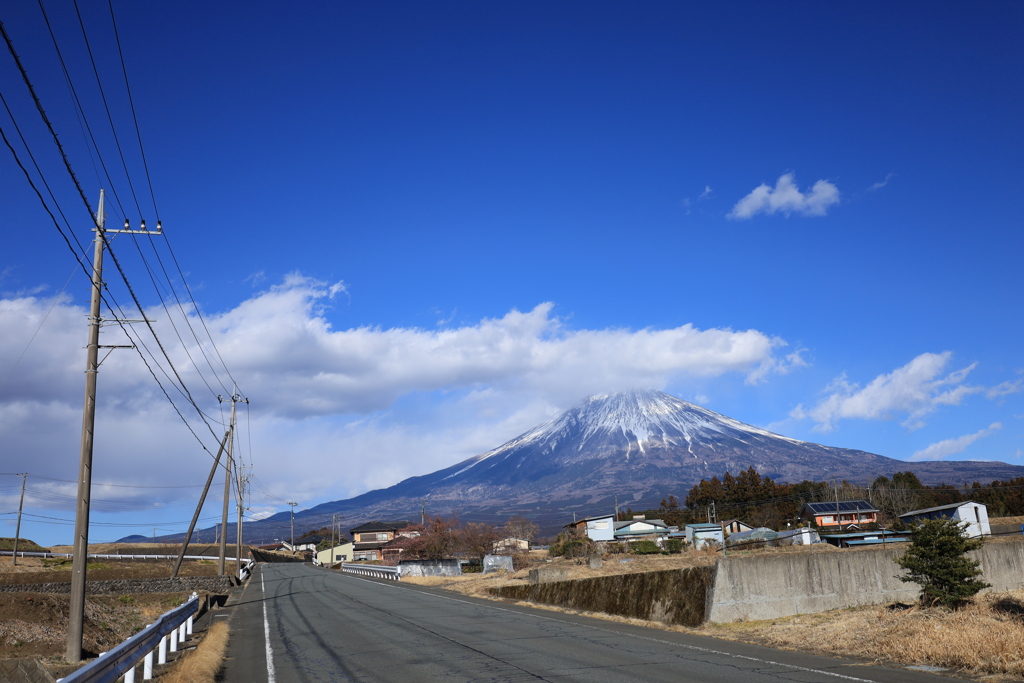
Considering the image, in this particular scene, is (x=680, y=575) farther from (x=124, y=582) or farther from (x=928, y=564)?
(x=124, y=582)

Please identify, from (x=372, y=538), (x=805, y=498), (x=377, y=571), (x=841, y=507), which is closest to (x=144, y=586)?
(x=377, y=571)

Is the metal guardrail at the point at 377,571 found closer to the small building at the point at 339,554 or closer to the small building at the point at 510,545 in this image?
the small building at the point at 510,545

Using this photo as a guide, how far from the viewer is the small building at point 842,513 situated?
271 feet

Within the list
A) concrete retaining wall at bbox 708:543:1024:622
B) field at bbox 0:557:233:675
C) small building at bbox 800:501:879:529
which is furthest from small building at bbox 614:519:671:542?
concrete retaining wall at bbox 708:543:1024:622

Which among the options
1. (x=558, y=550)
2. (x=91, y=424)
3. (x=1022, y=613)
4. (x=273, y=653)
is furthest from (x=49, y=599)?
(x=558, y=550)

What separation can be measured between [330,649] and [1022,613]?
1343 centimetres

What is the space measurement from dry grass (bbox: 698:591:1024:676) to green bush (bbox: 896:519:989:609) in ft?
1.12

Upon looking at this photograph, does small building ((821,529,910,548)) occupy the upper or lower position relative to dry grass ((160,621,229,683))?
lower

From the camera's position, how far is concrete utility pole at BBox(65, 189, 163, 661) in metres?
14.4

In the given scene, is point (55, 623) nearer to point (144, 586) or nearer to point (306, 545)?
point (144, 586)

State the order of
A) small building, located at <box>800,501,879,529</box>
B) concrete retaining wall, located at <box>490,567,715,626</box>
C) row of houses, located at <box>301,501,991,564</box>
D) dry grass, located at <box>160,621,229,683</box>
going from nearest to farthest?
1. dry grass, located at <box>160,621,229,683</box>
2. concrete retaining wall, located at <box>490,567,715,626</box>
3. row of houses, located at <box>301,501,991,564</box>
4. small building, located at <box>800,501,879,529</box>

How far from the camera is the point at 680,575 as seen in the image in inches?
730

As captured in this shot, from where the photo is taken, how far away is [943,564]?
46.4 feet

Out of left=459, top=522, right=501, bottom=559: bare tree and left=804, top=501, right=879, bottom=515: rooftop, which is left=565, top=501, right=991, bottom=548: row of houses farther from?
left=459, top=522, right=501, bottom=559: bare tree
